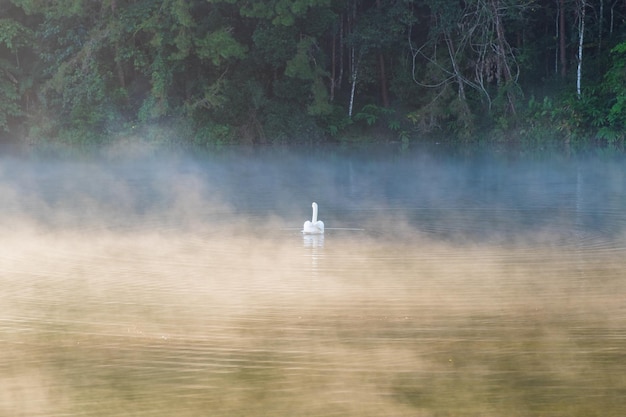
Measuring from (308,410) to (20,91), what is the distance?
3663cm

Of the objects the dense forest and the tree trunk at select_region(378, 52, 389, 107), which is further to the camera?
the tree trunk at select_region(378, 52, 389, 107)

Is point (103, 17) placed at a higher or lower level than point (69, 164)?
higher

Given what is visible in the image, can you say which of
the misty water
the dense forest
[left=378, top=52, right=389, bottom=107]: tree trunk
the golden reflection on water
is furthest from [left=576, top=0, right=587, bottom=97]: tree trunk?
the golden reflection on water

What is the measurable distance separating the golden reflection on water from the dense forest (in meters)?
25.8

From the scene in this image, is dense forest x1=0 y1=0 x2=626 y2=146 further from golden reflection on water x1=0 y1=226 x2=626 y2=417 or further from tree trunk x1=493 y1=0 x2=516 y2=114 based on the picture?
golden reflection on water x1=0 y1=226 x2=626 y2=417

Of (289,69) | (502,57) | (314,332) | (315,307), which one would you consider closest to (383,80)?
(289,69)

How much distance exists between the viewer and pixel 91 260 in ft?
40.0

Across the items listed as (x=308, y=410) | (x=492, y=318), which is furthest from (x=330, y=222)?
(x=308, y=410)

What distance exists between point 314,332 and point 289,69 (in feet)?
99.2

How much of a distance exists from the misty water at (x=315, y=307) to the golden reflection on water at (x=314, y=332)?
2 centimetres

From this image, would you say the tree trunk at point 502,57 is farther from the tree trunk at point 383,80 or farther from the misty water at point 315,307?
the misty water at point 315,307

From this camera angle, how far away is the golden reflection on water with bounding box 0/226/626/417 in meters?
6.63

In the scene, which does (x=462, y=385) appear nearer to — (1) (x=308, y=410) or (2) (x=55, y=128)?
(1) (x=308, y=410)

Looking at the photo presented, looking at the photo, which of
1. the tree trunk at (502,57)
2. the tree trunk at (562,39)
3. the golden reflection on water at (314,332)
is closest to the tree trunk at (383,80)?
the tree trunk at (502,57)
